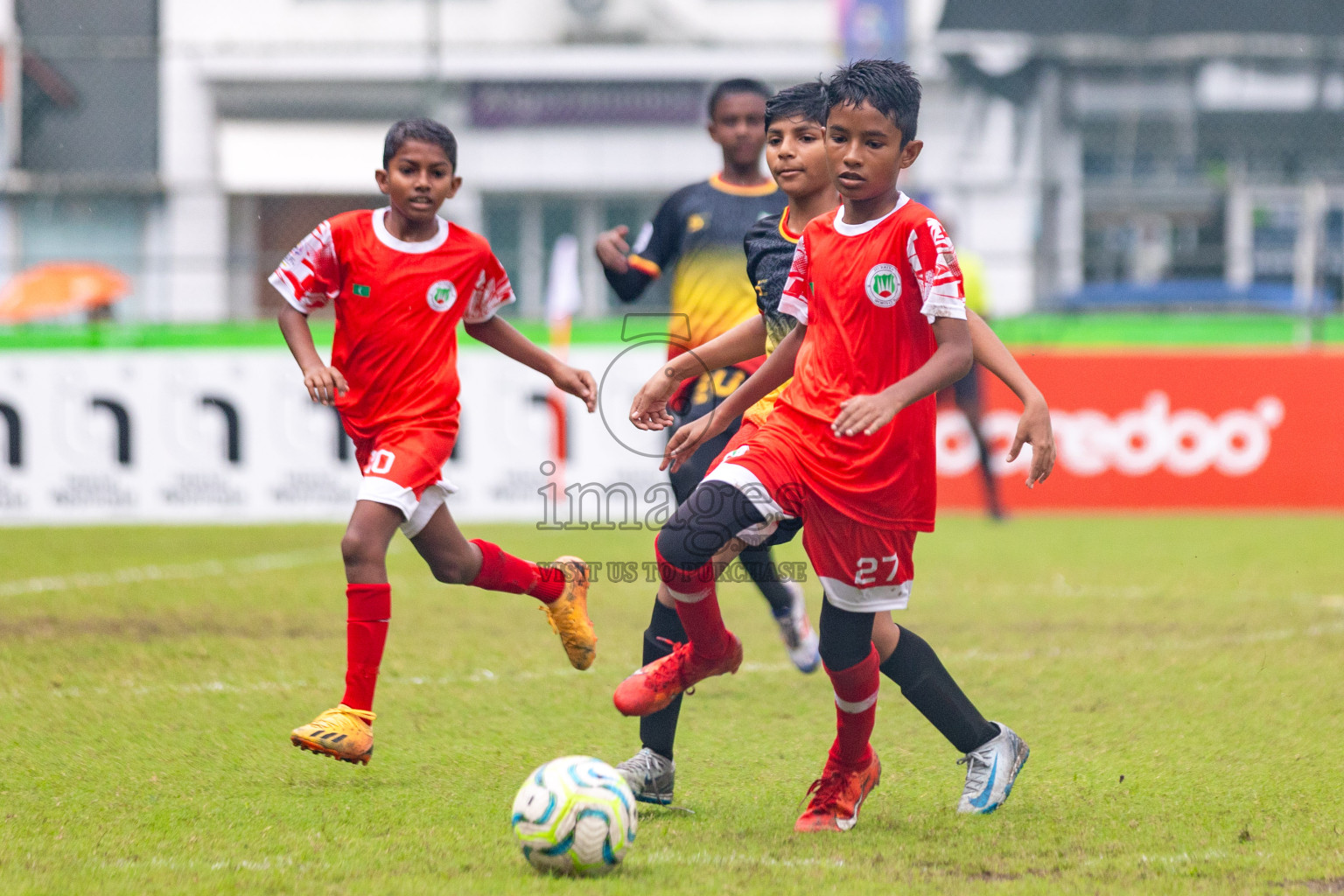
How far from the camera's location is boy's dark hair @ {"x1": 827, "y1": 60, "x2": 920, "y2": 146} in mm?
3354

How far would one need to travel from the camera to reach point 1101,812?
11.9 ft

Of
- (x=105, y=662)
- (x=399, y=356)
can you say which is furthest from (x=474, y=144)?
(x=399, y=356)

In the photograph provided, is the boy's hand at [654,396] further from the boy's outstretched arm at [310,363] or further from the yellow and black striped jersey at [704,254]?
the yellow and black striped jersey at [704,254]

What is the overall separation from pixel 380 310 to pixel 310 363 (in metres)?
0.27

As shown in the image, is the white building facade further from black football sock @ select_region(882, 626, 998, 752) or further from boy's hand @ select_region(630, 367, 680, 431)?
black football sock @ select_region(882, 626, 998, 752)

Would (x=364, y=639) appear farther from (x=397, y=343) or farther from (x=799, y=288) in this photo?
(x=799, y=288)

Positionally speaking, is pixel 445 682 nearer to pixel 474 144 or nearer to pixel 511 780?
pixel 511 780

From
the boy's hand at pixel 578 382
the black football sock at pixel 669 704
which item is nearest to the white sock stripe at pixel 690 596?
the black football sock at pixel 669 704

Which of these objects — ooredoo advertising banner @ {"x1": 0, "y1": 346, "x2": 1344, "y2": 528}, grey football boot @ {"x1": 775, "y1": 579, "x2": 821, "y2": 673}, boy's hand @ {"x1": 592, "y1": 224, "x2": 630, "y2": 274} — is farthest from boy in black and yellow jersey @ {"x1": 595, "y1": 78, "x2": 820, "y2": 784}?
ooredoo advertising banner @ {"x1": 0, "y1": 346, "x2": 1344, "y2": 528}

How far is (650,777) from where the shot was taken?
147 inches

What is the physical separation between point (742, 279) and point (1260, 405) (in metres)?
7.75

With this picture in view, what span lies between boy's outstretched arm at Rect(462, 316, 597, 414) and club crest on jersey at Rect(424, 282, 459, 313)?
0.32 ft

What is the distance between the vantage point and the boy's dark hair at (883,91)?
3.35 meters

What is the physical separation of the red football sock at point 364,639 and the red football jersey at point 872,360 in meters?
1.34
